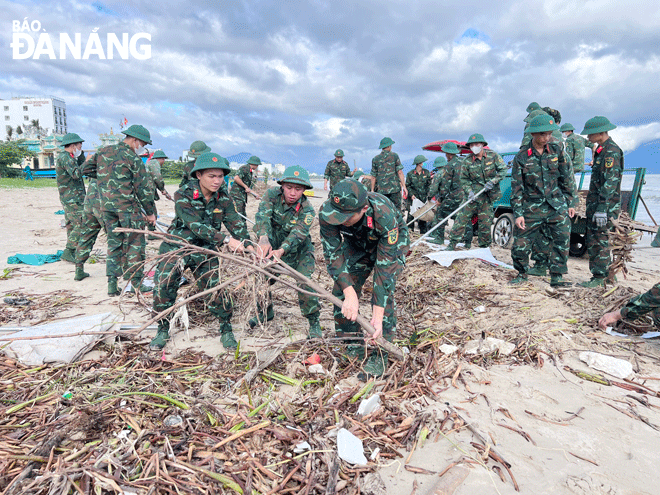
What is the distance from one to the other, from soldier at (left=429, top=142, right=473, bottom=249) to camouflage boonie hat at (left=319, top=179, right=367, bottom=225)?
601 cm

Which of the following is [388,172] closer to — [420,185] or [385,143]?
[385,143]

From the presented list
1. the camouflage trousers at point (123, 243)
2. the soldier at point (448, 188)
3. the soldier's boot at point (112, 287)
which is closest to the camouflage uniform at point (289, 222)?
the camouflage trousers at point (123, 243)

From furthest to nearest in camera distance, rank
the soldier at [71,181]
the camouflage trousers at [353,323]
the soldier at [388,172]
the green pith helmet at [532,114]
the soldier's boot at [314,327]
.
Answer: the soldier at [388,172] < the soldier at [71,181] < the green pith helmet at [532,114] < the soldier's boot at [314,327] < the camouflage trousers at [353,323]

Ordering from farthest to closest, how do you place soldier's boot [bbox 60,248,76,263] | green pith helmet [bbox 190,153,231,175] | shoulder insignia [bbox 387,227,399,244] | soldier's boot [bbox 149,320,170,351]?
soldier's boot [bbox 60,248,76,263]
soldier's boot [bbox 149,320,170,351]
green pith helmet [bbox 190,153,231,175]
shoulder insignia [bbox 387,227,399,244]

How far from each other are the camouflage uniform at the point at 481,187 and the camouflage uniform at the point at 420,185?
2.58 m

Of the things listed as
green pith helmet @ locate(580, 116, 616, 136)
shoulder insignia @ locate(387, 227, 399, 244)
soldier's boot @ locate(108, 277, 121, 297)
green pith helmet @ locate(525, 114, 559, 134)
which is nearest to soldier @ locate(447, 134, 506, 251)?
green pith helmet @ locate(580, 116, 616, 136)

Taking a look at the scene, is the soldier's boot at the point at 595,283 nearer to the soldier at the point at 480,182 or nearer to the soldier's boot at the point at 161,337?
the soldier at the point at 480,182

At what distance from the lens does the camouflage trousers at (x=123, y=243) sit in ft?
16.2

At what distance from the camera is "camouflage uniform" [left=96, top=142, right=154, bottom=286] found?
189 inches

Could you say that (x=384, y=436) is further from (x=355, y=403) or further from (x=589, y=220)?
(x=589, y=220)

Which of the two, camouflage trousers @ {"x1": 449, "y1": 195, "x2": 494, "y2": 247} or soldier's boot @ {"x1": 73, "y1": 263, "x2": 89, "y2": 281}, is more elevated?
camouflage trousers @ {"x1": 449, "y1": 195, "x2": 494, "y2": 247}

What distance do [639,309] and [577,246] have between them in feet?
13.9

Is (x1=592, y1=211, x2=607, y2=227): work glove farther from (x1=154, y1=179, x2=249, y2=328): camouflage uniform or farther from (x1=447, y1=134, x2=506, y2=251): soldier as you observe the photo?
(x1=154, y1=179, x2=249, y2=328): camouflage uniform

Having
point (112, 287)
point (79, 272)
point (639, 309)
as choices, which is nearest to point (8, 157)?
point (79, 272)
